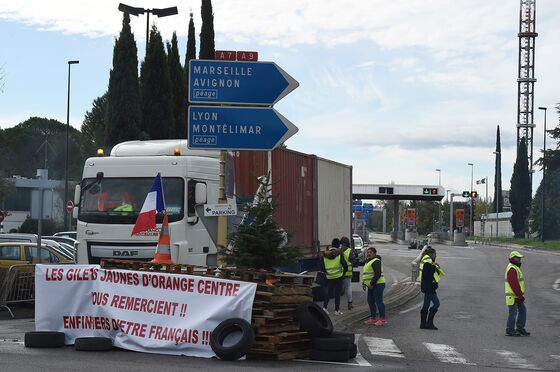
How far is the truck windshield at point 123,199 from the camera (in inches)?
650

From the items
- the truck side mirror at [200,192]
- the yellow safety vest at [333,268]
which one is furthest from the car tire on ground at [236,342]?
the yellow safety vest at [333,268]

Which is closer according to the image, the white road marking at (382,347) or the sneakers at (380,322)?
the white road marking at (382,347)

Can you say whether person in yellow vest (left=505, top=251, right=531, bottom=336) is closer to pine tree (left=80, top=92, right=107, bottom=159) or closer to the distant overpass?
the distant overpass

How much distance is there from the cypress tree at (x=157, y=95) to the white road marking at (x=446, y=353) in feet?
105

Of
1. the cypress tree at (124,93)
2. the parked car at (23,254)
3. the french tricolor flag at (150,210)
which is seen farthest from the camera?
the cypress tree at (124,93)

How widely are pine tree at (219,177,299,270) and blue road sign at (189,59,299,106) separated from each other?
5.47 feet

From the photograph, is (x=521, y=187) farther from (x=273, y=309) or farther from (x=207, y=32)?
(x=273, y=309)

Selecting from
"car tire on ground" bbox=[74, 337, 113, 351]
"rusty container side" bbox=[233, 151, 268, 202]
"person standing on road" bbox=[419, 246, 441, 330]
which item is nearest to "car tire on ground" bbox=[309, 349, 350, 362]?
"car tire on ground" bbox=[74, 337, 113, 351]

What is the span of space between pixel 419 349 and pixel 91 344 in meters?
5.25

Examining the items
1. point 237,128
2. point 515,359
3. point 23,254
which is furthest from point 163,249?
point 23,254

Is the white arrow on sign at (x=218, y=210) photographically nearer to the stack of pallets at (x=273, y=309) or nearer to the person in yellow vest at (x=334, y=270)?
the stack of pallets at (x=273, y=309)

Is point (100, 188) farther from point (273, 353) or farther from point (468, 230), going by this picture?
point (468, 230)

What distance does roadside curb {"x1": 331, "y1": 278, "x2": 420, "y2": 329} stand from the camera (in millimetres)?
19216

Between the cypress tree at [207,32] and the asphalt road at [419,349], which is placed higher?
the cypress tree at [207,32]
